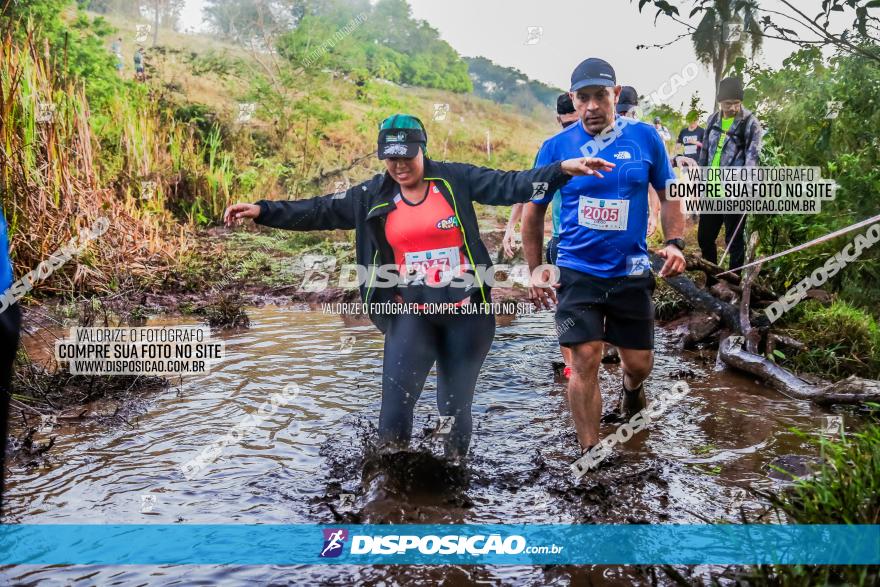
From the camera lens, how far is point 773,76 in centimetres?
926

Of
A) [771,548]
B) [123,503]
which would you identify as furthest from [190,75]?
[771,548]

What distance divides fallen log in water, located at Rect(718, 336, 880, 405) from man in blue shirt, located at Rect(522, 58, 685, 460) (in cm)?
181

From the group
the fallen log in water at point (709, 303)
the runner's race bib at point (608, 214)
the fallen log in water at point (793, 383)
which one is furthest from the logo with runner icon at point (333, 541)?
the fallen log in water at point (709, 303)

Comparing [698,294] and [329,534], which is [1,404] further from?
[698,294]

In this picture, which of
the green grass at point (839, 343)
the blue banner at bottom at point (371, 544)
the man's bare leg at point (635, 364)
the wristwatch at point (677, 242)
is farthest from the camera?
the green grass at point (839, 343)

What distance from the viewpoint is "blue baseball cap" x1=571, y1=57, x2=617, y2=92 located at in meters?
4.34

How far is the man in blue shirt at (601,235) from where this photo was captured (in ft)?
14.6

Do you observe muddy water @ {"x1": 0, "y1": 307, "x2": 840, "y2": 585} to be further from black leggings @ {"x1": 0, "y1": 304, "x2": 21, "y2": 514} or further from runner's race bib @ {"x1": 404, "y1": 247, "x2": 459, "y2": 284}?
runner's race bib @ {"x1": 404, "y1": 247, "x2": 459, "y2": 284}

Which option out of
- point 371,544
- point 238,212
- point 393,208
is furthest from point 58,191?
point 371,544

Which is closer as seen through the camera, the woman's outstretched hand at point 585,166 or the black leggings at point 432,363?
the woman's outstretched hand at point 585,166

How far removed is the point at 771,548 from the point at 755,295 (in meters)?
5.22

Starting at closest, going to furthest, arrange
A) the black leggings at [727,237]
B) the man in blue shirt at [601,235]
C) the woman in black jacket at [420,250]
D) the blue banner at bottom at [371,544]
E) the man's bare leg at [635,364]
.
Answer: the blue banner at bottom at [371,544] < the woman in black jacket at [420,250] < the man in blue shirt at [601,235] < the man's bare leg at [635,364] < the black leggings at [727,237]

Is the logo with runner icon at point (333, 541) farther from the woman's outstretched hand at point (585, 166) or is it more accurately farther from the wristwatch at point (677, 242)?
the wristwatch at point (677, 242)

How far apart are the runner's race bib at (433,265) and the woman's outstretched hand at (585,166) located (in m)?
0.75
